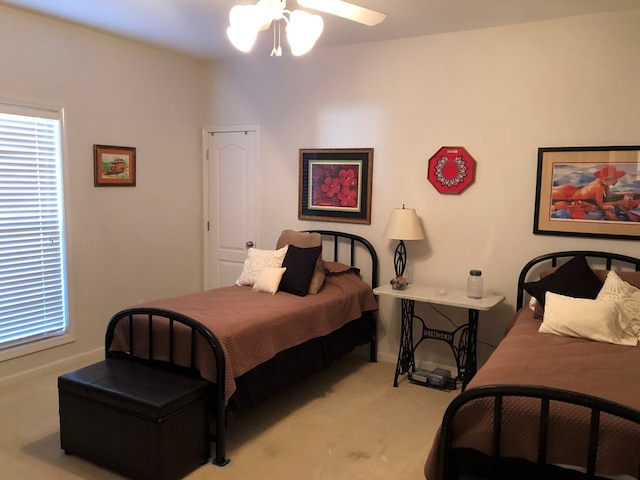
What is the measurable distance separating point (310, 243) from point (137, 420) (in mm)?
2063

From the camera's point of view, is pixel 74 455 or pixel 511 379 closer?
pixel 511 379

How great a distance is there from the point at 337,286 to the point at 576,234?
1740mm

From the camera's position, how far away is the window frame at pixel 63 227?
3.63 meters

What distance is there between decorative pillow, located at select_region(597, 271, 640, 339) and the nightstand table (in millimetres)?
712

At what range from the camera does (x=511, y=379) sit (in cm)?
213

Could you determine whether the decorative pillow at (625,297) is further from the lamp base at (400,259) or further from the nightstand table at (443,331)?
the lamp base at (400,259)

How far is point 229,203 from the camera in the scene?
5.06 metres

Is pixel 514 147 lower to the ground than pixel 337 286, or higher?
higher

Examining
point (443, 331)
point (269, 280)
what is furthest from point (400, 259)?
point (269, 280)

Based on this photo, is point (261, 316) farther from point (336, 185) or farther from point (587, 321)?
point (587, 321)

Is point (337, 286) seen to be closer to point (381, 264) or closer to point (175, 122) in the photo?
point (381, 264)

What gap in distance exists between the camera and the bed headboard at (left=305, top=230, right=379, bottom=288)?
4.32 metres

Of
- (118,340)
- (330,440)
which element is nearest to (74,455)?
(118,340)

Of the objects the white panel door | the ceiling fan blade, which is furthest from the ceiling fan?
the white panel door
